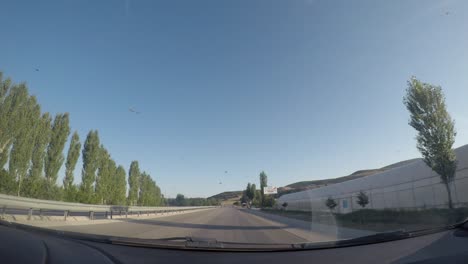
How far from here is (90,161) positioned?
33.5 m

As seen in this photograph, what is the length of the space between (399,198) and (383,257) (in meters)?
30.0

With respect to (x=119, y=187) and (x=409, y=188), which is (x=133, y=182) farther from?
(x=409, y=188)

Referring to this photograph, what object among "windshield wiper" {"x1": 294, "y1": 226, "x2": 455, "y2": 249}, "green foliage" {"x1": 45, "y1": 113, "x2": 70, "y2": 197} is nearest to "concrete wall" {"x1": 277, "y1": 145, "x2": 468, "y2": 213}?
"windshield wiper" {"x1": 294, "y1": 226, "x2": 455, "y2": 249}

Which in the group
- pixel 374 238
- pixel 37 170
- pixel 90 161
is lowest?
pixel 374 238

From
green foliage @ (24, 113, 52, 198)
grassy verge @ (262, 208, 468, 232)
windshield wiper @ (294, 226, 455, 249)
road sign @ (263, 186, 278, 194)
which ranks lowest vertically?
road sign @ (263, 186, 278, 194)

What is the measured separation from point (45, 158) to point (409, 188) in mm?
37663

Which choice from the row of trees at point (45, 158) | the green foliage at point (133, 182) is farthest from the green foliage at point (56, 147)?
the green foliage at point (133, 182)

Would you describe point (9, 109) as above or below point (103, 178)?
above

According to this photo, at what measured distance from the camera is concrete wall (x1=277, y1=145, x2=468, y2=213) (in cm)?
2114

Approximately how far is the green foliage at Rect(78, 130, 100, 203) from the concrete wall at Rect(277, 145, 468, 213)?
34994 mm

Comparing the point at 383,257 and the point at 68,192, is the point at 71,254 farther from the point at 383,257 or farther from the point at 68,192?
the point at 68,192

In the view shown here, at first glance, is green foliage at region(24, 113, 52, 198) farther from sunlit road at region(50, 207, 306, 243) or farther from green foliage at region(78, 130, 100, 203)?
sunlit road at region(50, 207, 306, 243)

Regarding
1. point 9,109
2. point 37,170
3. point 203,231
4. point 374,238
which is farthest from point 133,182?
point 374,238

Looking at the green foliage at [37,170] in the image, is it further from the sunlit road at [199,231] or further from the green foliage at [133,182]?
the green foliage at [133,182]
